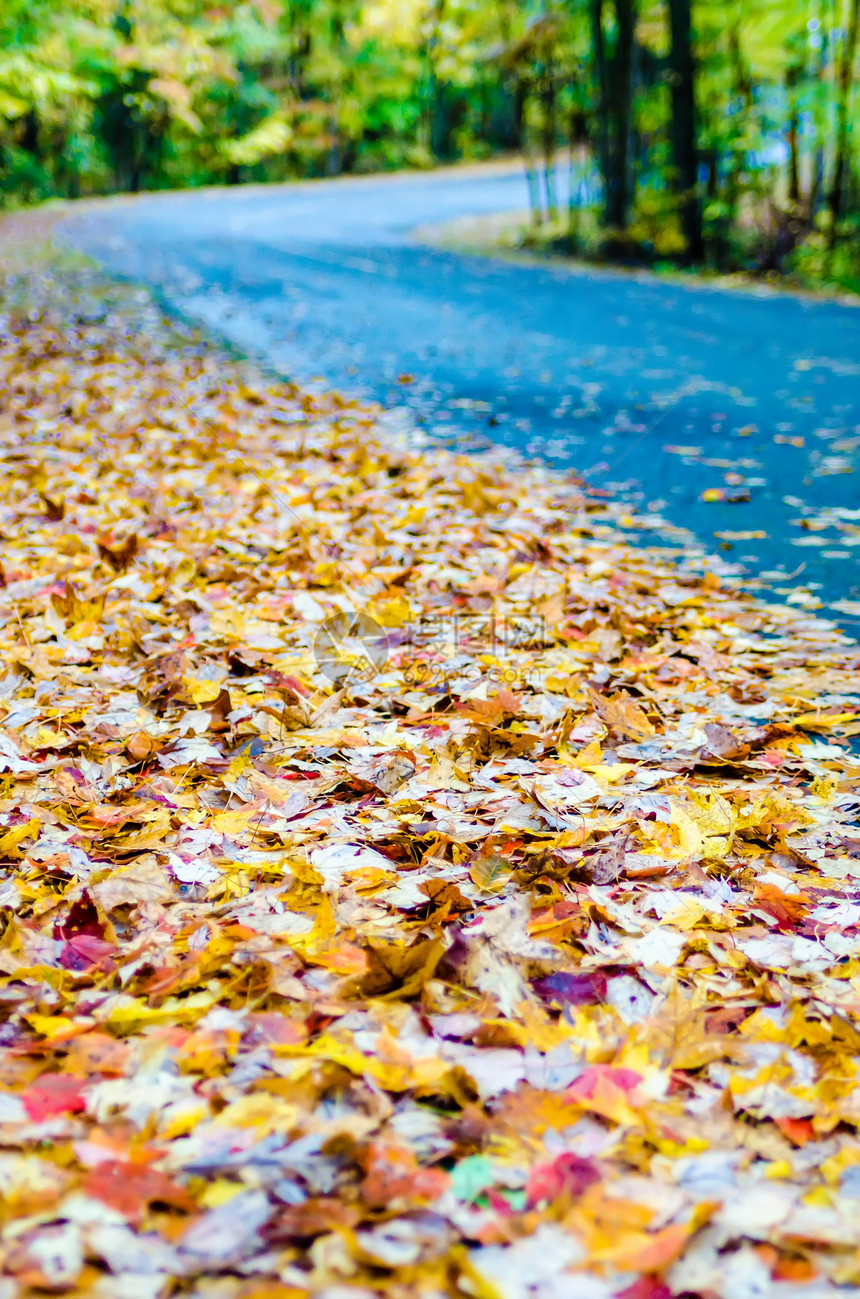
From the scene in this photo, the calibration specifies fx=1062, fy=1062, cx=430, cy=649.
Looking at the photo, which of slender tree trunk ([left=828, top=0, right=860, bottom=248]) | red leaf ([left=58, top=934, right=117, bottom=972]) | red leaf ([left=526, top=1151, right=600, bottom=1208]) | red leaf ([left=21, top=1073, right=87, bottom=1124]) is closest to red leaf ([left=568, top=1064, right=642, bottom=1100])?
red leaf ([left=526, top=1151, right=600, bottom=1208])

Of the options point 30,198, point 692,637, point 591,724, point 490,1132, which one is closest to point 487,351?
point 692,637

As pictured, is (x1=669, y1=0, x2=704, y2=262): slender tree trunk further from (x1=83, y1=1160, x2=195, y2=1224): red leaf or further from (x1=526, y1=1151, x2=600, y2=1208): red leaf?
(x1=83, y1=1160, x2=195, y2=1224): red leaf

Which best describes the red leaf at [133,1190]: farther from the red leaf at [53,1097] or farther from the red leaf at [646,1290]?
the red leaf at [646,1290]

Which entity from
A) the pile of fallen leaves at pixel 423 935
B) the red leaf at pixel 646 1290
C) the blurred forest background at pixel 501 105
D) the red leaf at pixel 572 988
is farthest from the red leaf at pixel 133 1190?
the blurred forest background at pixel 501 105

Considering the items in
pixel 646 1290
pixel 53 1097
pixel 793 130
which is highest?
pixel 793 130

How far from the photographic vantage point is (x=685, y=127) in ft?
45.8

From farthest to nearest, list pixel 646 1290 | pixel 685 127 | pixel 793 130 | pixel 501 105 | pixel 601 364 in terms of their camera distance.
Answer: pixel 501 105 < pixel 793 130 < pixel 685 127 < pixel 601 364 < pixel 646 1290

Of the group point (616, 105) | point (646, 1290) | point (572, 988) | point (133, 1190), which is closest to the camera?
point (646, 1290)

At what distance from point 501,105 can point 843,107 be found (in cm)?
3375

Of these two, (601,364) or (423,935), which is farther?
(601,364)

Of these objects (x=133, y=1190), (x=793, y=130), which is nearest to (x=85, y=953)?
→ (x=133, y=1190)

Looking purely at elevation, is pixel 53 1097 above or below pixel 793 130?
below

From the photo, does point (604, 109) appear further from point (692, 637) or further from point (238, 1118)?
point (238, 1118)

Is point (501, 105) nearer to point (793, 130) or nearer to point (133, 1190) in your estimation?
point (793, 130)
